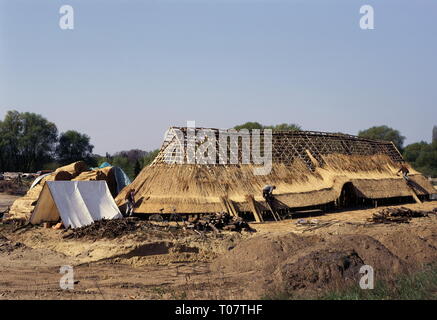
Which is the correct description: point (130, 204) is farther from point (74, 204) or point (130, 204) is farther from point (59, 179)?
point (59, 179)

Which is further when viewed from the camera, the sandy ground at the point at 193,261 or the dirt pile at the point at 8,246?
the dirt pile at the point at 8,246

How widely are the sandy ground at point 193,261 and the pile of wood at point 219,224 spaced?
1.65 ft

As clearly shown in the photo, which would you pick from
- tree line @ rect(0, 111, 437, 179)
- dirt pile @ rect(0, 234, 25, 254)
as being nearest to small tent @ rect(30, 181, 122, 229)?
dirt pile @ rect(0, 234, 25, 254)

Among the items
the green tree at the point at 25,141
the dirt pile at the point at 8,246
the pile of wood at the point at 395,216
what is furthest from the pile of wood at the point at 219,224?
the green tree at the point at 25,141

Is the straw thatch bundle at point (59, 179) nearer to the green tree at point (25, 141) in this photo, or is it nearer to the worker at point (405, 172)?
the worker at point (405, 172)

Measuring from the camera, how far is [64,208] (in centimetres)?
1487

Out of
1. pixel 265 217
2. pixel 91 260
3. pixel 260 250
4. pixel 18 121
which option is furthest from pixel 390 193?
pixel 18 121

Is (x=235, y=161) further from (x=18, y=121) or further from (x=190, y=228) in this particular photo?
(x=18, y=121)

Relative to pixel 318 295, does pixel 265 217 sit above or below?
below

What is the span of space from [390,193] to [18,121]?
35524mm

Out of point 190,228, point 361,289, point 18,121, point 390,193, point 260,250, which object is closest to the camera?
point 361,289

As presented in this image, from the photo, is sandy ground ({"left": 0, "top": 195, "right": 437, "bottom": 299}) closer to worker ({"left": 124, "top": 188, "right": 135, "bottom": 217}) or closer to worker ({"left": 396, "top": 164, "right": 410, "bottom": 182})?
worker ({"left": 124, "top": 188, "right": 135, "bottom": 217})

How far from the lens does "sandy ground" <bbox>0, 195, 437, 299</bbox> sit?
8680 millimetres

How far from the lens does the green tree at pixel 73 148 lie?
1929 inches
